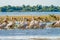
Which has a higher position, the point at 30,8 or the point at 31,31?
the point at 30,8

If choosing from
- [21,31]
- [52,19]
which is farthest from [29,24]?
[52,19]

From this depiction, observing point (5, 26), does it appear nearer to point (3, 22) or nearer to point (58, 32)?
point (3, 22)

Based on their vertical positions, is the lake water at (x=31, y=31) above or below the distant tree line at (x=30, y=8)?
below

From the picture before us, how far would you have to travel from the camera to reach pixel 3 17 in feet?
11.7

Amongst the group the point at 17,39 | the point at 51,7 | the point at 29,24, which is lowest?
the point at 17,39

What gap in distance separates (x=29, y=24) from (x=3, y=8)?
0.57 m

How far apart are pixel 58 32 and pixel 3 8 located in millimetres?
1119

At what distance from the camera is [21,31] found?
144 inches

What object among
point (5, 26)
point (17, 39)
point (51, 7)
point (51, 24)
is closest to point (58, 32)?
point (51, 24)

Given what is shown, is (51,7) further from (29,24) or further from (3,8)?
(3,8)

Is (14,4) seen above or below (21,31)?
above

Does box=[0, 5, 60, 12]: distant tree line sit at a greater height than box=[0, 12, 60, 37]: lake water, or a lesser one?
greater

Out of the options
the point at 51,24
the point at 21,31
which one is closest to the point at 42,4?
the point at 51,24

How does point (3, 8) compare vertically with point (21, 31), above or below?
above
